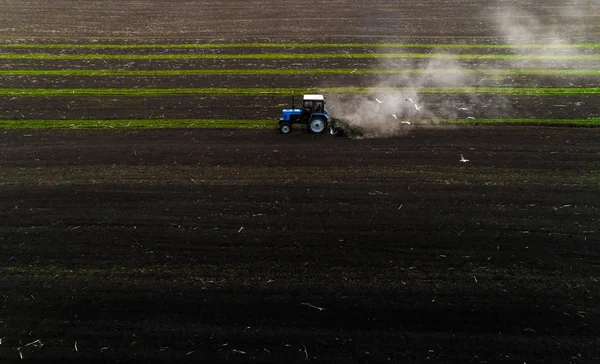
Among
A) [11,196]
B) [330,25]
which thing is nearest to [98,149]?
[11,196]

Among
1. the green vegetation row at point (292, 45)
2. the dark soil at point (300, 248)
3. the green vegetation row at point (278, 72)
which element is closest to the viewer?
the dark soil at point (300, 248)

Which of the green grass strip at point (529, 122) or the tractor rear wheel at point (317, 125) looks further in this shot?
the green grass strip at point (529, 122)

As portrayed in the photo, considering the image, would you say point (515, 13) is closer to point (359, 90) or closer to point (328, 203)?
point (359, 90)

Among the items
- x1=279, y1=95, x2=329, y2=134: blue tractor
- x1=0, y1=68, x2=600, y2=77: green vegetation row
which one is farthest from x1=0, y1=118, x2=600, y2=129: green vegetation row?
x1=0, y1=68, x2=600, y2=77: green vegetation row

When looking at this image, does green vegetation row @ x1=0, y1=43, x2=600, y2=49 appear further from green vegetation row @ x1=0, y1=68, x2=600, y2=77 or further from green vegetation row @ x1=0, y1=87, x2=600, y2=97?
green vegetation row @ x1=0, y1=87, x2=600, y2=97

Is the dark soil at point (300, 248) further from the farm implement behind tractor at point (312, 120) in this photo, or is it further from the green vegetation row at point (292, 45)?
the green vegetation row at point (292, 45)

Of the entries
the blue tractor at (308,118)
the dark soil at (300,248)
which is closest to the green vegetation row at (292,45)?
the blue tractor at (308,118)
